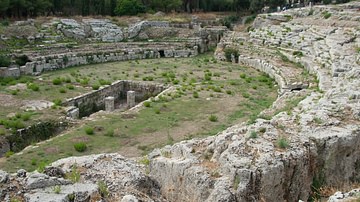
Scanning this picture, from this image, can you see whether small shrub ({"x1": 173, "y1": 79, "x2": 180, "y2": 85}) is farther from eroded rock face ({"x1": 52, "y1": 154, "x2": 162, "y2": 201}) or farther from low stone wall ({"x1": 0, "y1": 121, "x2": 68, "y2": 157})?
eroded rock face ({"x1": 52, "y1": 154, "x2": 162, "y2": 201})

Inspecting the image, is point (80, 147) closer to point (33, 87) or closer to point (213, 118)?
point (213, 118)

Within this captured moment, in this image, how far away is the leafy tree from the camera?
50.2 meters

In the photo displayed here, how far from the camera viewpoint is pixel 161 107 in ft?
74.0

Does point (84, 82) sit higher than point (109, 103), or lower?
higher

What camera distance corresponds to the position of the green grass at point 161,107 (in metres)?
17.0

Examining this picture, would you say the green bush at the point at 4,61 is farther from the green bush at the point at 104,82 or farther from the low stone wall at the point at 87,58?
the green bush at the point at 104,82

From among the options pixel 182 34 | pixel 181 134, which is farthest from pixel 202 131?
pixel 182 34

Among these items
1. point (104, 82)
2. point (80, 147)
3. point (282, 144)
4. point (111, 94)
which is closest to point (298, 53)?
point (111, 94)

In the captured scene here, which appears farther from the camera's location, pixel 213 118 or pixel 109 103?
pixel 109 103

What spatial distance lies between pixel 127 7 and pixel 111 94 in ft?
80.3

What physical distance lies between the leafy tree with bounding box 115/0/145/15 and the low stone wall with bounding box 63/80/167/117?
22454mm

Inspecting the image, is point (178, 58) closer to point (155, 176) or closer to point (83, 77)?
point (83, 77)

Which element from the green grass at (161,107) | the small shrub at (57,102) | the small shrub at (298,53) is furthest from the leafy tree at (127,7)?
the small shrub at (57,102)

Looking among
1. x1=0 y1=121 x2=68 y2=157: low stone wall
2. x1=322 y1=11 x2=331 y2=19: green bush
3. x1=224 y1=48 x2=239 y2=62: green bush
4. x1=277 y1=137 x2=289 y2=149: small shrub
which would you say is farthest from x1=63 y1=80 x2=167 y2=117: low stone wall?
x1=322 y1=11 x2=331 y2=19: green bush
